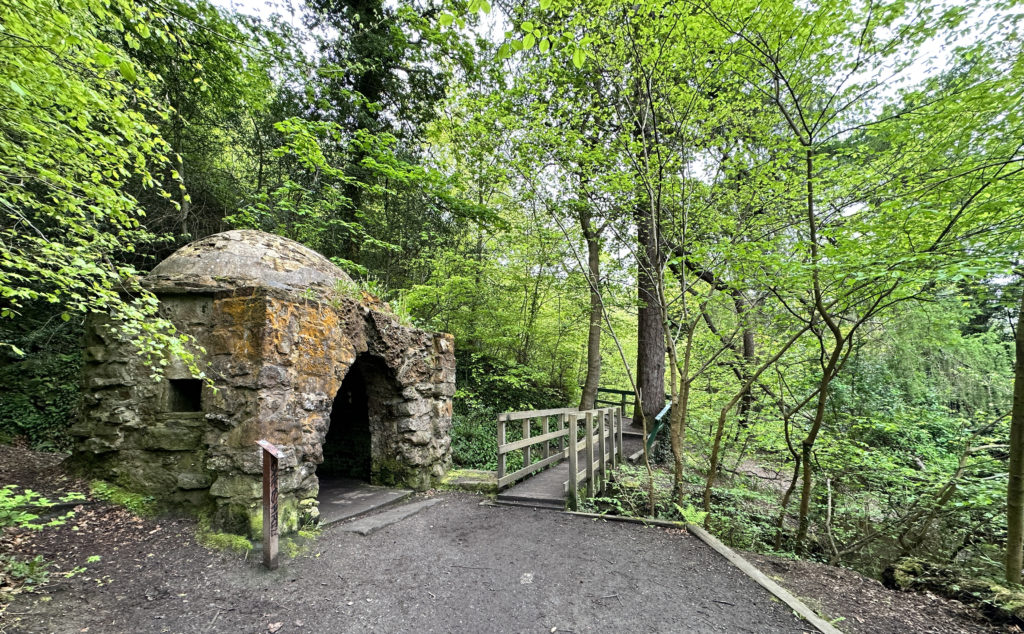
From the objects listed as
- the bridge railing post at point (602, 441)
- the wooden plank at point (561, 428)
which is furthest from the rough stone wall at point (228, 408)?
the wooden plank at point (561, 428)

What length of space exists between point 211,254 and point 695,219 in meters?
5.45

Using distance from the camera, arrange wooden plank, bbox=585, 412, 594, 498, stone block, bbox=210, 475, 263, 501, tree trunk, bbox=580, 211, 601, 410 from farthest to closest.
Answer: tree trunk, bbox=580, 211, 601, 410 → wooden plank, bbox=585, 412, 594, 498 → stone block, bbox=210, 475, 263, 501

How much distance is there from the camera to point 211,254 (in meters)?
4.26

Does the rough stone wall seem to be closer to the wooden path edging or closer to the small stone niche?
the small stone niche

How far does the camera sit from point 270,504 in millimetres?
3107

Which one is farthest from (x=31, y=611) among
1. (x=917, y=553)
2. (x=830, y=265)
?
(x=917, y=553)

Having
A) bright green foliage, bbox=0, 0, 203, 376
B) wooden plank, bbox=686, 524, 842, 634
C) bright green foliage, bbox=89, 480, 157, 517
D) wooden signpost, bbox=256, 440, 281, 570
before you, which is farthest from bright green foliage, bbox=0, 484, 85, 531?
wooden plank, bbox=686, 524, 842, 634

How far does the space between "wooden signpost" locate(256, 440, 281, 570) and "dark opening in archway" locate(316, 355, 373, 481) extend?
314cm

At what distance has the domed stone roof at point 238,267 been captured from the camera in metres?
4.03

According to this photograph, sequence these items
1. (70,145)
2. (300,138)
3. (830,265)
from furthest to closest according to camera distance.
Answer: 1. (300,138)
2. (830,265)
3. (70,145)

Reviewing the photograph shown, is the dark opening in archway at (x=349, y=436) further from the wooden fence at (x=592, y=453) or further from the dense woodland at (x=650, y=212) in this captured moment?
the wooden fence at (x=592, y=453)

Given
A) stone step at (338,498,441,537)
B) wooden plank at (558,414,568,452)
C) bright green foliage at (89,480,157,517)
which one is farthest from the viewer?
wooden plank at (558,414,568,452)

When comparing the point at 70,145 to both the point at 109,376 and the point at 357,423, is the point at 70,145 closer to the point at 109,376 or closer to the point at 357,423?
the point at 109,376

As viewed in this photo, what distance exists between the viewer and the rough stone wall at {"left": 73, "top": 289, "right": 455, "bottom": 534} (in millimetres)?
3621
